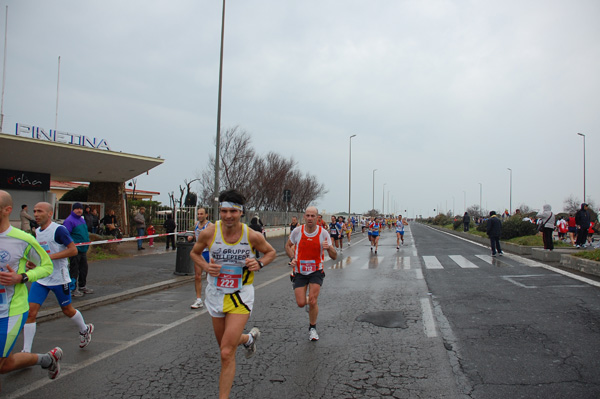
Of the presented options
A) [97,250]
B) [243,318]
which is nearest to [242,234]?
[243,318]

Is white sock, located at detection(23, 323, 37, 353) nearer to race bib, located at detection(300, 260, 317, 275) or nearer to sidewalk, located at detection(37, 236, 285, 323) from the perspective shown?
sidewalk, located at detection(37, 236, 285, 323)

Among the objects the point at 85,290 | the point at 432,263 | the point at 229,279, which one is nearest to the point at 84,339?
the point at 229,279

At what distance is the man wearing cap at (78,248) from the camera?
25.8ft

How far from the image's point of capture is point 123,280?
1066 cm

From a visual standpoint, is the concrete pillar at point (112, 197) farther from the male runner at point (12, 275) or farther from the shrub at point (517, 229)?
the male runner at point (12, 275)

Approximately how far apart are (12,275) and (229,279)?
1.65 m

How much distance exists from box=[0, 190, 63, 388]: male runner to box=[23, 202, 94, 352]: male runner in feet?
3.77

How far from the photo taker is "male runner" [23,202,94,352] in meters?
4.68

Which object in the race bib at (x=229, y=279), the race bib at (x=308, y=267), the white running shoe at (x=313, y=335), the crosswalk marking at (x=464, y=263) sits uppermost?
the race bib at (x=229, y=279)

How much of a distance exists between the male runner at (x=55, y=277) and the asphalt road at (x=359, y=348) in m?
0.42

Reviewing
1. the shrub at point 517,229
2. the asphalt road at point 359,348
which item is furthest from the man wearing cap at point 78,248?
the shrub at point 517,229

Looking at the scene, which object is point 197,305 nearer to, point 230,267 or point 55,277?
point 55,277

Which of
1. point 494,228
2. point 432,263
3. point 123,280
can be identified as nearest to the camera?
point 123,280

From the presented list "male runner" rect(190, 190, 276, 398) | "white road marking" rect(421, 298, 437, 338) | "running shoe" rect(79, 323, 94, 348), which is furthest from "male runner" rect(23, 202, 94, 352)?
"white road marking" rect(421, 298, 437, 338)
